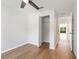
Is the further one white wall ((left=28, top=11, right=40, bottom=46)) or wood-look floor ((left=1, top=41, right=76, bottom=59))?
white wall ((left=28, top=11, right=40, bottom=46))

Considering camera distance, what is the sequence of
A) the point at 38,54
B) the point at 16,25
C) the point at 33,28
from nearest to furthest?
1. the point at 38,54
2. the point at 16,25
3. the point at 33,28

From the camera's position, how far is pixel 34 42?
5.40m

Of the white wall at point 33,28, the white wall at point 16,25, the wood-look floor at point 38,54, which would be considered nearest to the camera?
the wood-look floor at point 38,54

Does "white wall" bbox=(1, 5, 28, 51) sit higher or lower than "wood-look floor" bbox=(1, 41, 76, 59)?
higher

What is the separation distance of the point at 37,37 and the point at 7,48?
213 cm

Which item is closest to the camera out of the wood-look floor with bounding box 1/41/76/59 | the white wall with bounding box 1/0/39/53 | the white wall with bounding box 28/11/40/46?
the wood-look floor with bounding box 1/41/76/59

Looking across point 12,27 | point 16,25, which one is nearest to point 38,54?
point 12,27

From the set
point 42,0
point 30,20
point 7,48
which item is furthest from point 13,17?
point 42,0

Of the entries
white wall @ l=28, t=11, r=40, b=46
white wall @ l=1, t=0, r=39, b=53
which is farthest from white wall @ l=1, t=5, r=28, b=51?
white wall @ l=28, t=11, r=40, b=46

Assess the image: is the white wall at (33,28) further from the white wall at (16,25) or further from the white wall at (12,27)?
the white wall at (12,27)

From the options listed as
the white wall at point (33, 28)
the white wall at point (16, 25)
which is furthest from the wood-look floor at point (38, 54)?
the white wall at point (33, 28)

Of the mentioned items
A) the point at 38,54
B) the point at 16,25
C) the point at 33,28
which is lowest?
the point at 38,54

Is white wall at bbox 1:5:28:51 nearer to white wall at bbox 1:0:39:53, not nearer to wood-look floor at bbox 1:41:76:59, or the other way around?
white wall at bbox 1:0:39:53

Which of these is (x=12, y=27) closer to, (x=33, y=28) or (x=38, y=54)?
(x=33, y=28)
